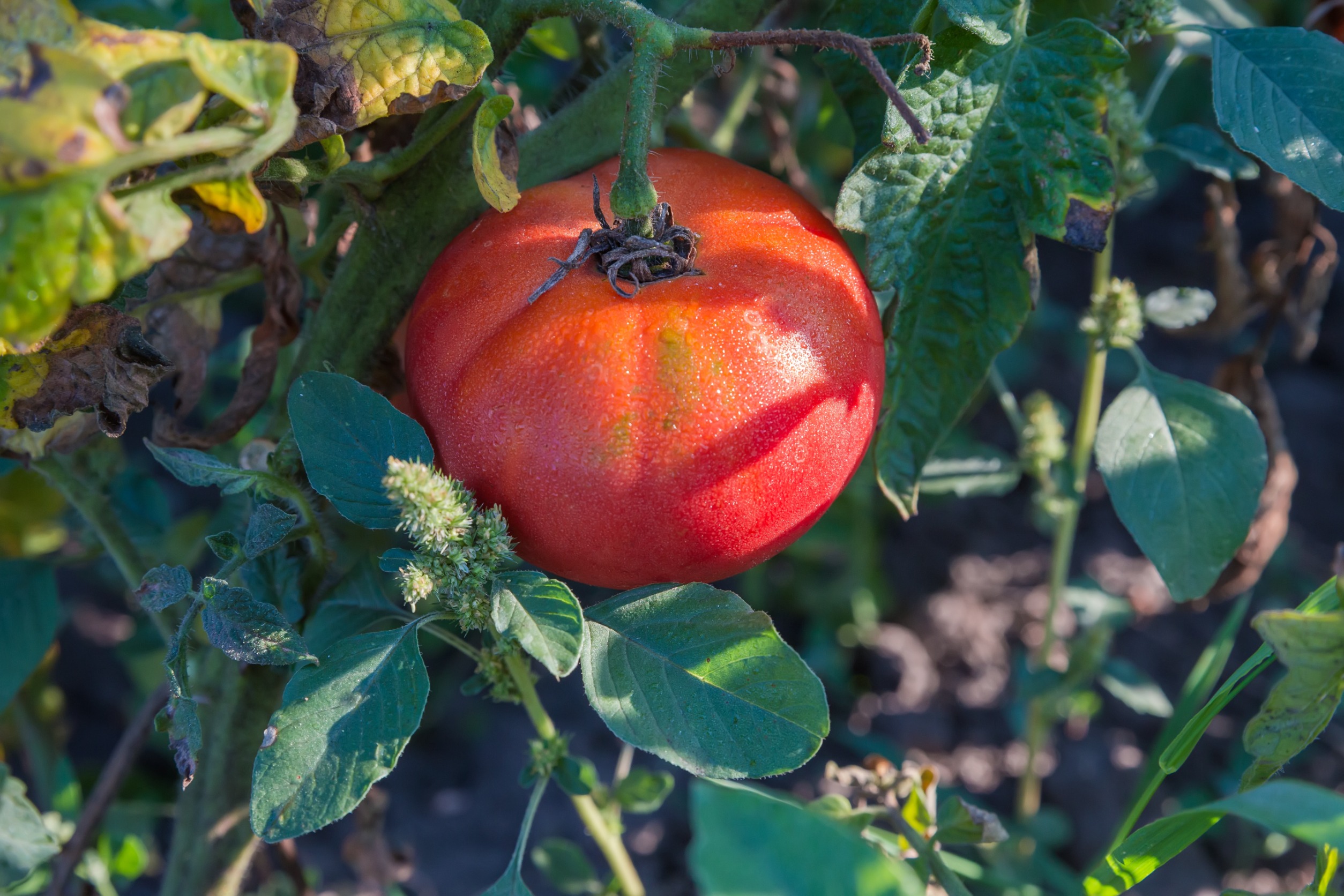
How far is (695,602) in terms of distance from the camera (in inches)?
32.9

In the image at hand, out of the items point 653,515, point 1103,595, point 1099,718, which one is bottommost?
point 1099,718

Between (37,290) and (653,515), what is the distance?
42 cm

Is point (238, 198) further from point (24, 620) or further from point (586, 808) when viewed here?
point (24, 620)

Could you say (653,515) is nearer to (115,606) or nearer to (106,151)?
(106,151)

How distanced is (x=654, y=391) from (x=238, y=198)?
323mm

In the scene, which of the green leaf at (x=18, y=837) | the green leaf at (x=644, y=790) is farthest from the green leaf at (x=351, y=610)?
the green leaf at (x=18, y=837)

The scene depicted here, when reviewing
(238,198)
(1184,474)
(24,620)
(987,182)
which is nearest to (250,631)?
(238,198)

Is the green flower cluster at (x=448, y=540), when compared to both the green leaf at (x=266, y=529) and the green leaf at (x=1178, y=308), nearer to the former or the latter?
the green leaf at (x=266, y=529)

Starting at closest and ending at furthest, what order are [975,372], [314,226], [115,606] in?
[975,372] → [314,226] → [115,606]

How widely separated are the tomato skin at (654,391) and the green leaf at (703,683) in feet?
0.11

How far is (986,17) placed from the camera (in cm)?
83

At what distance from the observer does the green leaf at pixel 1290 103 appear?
89 cm

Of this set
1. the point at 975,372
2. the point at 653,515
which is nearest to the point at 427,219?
the point at 653,515

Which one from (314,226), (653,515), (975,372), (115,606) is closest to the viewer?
(653,515)
